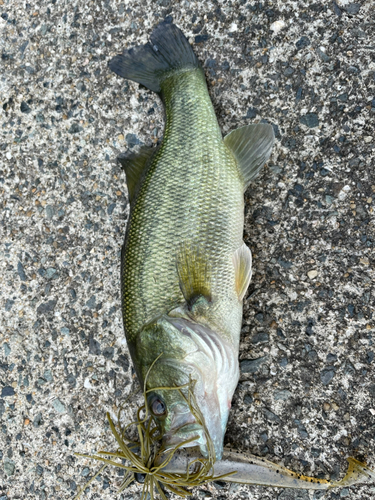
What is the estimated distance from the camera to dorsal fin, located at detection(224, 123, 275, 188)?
2.54 meters

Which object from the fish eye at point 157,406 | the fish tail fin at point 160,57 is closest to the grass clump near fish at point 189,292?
the fish eye at point 157,406

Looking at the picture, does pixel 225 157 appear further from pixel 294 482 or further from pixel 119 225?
pixel 294 482

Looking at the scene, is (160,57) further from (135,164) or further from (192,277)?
(192,277)

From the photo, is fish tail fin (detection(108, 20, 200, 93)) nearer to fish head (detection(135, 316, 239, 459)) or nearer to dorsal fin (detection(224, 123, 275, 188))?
dorsal fin (detection(224, 123, 275, 188))

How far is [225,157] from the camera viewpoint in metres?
2.50

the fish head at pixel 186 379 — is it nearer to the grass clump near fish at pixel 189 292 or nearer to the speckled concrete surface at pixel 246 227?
the grass clump near fish at pixel 189 292

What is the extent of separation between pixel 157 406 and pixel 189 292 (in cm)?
59

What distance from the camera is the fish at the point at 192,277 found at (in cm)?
208

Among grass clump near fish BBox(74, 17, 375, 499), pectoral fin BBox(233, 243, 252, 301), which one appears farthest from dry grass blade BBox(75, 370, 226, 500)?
pectoral fin BBox(233, 243, 252, 301)

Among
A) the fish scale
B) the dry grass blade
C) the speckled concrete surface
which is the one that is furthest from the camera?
the speckled concrete surface

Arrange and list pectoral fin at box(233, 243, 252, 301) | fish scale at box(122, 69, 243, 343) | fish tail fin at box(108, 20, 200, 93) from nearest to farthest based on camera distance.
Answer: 1. fish scale at box(122, 69, 243, 343)
2. pectoral fin at box(233, 243, 252, 301)
3. fish tail fin at box(108, 20, 200, 93)

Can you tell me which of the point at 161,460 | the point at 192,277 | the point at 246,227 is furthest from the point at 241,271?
the point at 161,460

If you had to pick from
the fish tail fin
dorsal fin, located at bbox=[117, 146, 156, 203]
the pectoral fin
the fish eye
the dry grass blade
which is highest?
the fish tail fin

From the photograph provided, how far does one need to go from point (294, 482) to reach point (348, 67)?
2.50m
